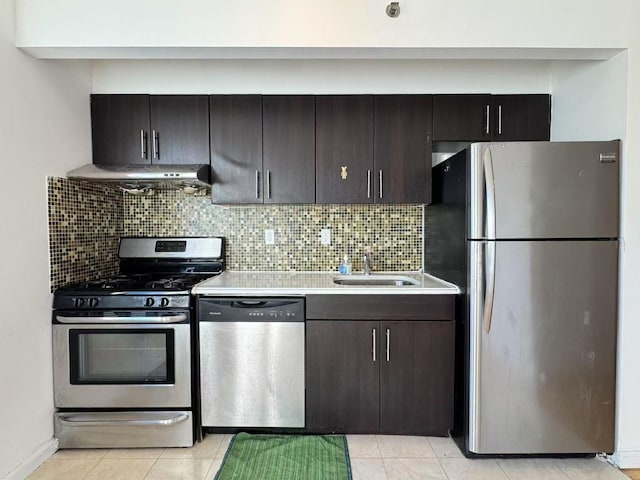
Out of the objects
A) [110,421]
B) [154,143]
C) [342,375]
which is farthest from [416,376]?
[154,143]

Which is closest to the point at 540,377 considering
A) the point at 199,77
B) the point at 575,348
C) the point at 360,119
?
the point at 575,348

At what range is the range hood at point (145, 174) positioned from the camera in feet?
7.32

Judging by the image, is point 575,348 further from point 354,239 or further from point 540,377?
point 354,239

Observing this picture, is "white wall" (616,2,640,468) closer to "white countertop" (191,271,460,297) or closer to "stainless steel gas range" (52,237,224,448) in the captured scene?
"white countertop" (191,271,460,297)

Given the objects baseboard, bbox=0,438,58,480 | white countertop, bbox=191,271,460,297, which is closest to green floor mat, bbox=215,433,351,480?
white countertop, bbox=191,271,460,297

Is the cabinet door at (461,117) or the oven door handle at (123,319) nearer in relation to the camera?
the oven door handle at (123,319)

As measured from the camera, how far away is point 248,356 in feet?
7.17

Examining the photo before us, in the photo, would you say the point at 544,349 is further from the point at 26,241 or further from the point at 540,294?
the point at 26,241

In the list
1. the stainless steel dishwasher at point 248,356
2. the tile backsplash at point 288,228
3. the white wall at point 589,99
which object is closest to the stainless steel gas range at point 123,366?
the stainless steel dishwasher at point 248,356

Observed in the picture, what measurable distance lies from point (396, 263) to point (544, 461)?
1.45 metres

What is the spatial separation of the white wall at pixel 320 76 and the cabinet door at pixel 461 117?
74 millimetres

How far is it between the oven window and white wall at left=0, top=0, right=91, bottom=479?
209 millimetres

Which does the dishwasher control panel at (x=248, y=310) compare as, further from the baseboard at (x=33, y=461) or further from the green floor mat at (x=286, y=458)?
the baseboard at (x=33, y=461)

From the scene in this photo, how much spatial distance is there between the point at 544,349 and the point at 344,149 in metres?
1.63
